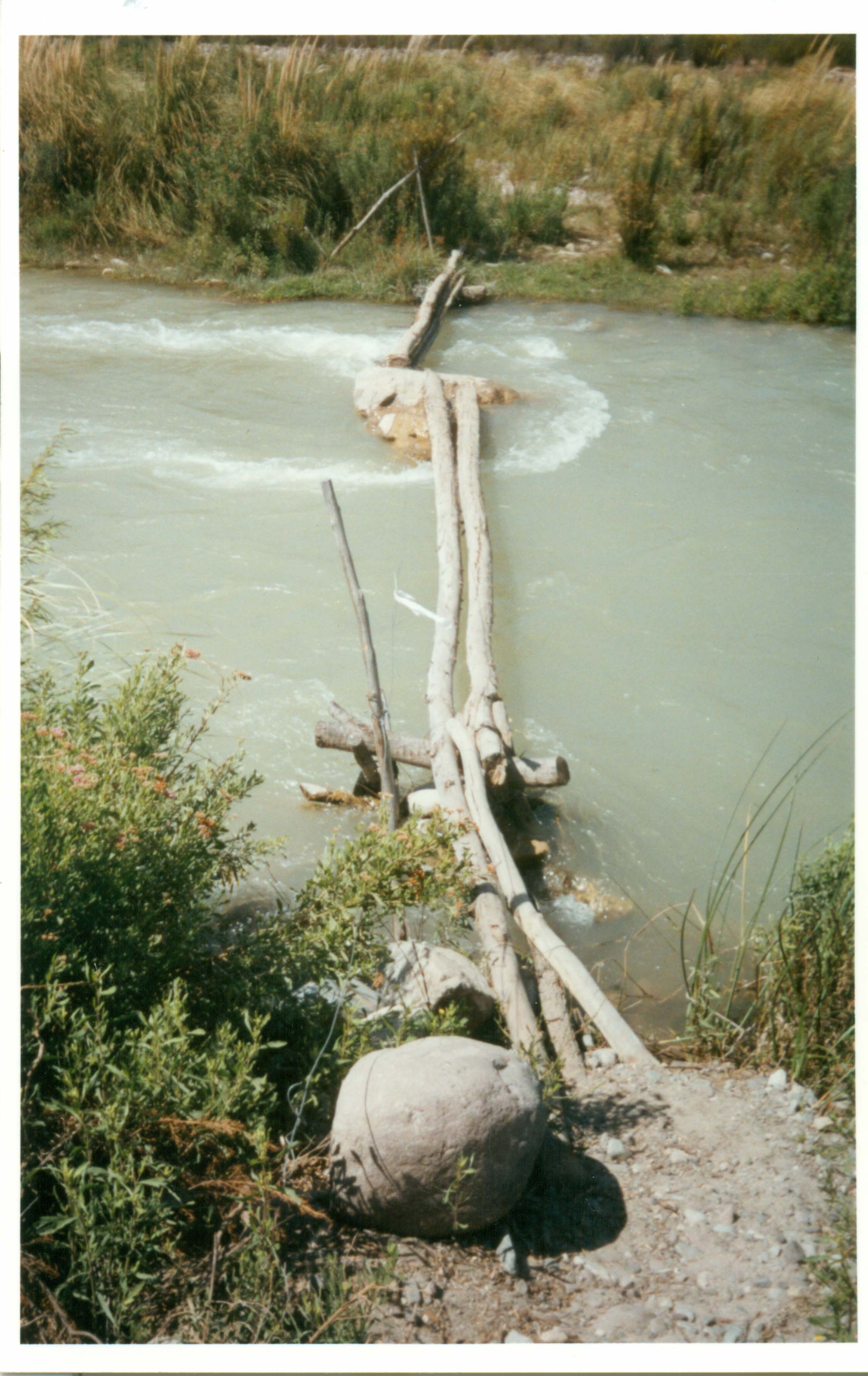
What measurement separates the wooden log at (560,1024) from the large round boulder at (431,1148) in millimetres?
557

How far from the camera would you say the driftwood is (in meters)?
8.87

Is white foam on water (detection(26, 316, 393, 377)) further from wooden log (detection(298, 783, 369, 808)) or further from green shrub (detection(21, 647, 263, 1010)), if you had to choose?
green shrub (detection(21, 647, 263, 1010))

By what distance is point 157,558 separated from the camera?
5363 millimetres

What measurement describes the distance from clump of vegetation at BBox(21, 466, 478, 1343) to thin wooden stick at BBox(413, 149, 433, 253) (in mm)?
7454

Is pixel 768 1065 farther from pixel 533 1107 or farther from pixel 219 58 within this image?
pixel 219 58

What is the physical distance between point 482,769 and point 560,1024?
110 centimetres

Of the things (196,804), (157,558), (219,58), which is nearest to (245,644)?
(157,558)

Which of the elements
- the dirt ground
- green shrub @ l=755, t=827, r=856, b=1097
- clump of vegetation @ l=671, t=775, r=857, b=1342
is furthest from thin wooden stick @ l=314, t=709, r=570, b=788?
the dirt ground

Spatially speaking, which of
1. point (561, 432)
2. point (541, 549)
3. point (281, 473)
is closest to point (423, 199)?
point (561, 432)

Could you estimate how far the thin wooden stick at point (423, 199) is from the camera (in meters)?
9.02

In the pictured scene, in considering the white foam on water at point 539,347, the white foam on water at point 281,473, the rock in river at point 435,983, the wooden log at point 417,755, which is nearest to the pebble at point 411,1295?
the rock in river at point 435,983

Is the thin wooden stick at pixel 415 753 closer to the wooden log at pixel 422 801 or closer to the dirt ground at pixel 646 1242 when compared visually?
the wooden log at pixel 422 801

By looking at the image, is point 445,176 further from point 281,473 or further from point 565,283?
point 281,473

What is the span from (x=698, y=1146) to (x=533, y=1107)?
0.59 metres
